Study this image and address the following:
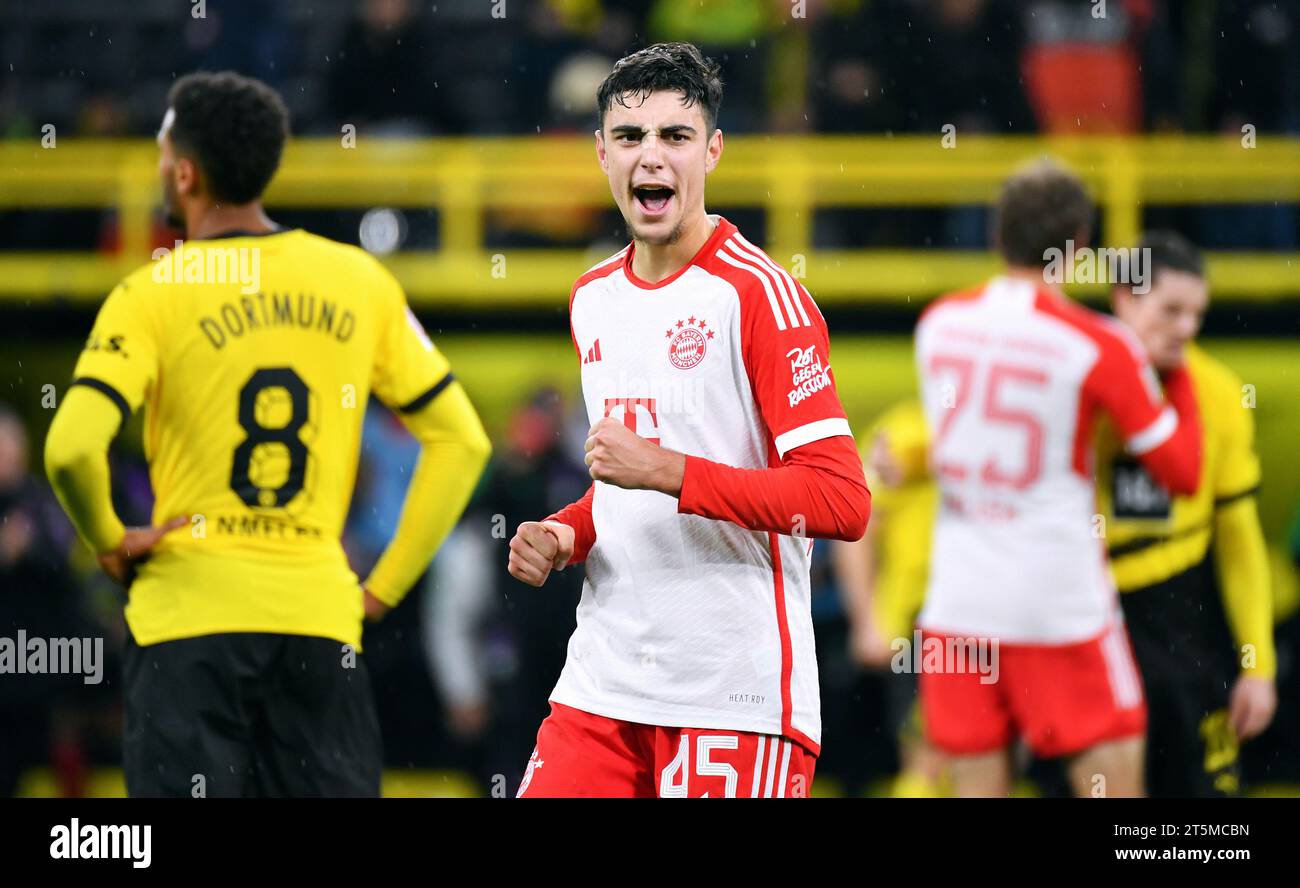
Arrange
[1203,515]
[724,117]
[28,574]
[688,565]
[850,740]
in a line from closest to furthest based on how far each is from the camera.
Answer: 1. [688,565]
2. [1203,515]
3. [28,574]
4. [850,740]
5. [724,117]

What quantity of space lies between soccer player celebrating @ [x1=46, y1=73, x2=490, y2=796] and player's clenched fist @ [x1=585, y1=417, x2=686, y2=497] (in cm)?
135

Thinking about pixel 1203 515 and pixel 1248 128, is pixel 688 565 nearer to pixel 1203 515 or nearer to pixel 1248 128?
pixel 1203 515

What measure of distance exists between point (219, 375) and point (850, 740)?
16.6ft

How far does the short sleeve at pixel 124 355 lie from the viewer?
4484mm

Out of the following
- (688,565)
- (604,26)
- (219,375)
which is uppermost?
(604,26)

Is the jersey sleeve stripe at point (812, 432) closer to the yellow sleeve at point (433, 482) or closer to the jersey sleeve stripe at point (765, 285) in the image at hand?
the jersey sleeve stripe at point (765, 285)

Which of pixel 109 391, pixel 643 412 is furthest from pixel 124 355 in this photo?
pixel 643 412

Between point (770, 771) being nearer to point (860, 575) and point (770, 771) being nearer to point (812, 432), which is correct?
point (812, 432)

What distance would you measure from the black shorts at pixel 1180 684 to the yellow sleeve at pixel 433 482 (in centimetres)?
247

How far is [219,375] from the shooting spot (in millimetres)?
4574

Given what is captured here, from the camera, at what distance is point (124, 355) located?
4.51 meters

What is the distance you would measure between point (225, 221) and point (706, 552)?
1.72 metres

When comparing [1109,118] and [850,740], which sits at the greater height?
[1109,118]

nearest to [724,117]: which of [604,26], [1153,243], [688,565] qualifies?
[604,26]
